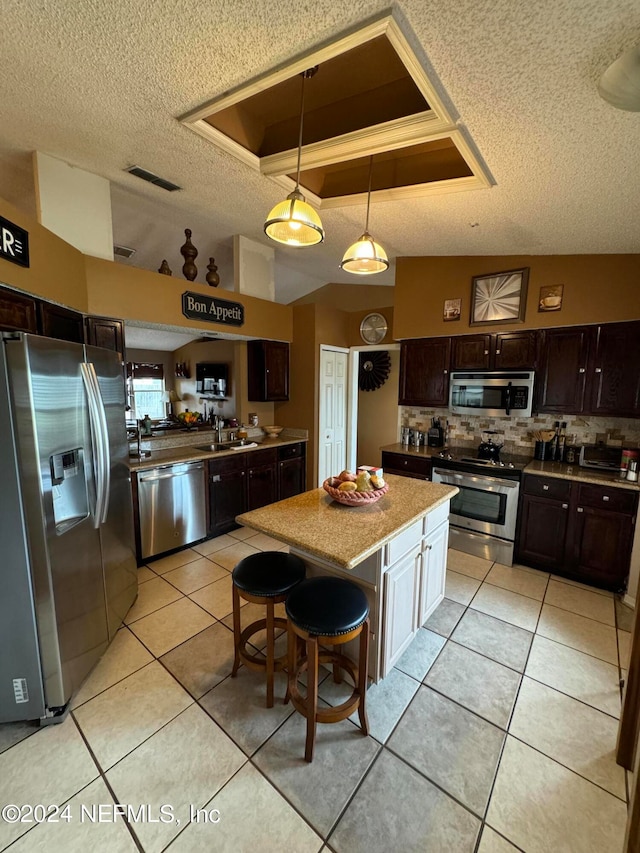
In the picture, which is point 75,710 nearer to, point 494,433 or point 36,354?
point 36,354

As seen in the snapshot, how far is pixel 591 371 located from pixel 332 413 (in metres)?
2.96

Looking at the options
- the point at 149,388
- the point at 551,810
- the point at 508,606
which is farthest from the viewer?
the point at 149,388

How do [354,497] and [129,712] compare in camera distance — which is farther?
[354,497]

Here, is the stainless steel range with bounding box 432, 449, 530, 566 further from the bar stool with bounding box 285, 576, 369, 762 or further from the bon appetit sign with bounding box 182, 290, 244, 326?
the bon appetit sign with bounding box 182, 290, 244, 326

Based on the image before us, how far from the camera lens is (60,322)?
2486 mm

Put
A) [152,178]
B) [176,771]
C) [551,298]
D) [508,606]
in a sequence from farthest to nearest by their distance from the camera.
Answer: [551,298]
[508,606]
[152,178]
[176,771]

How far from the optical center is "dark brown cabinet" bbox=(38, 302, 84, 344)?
228 cm

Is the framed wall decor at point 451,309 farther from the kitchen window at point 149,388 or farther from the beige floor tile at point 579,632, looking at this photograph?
the kitchen window at point 149,388

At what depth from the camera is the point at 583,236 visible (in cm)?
254

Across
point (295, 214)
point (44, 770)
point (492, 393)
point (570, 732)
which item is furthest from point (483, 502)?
point (44, 770)

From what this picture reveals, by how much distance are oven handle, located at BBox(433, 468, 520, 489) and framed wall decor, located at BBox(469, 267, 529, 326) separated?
1524 millimetres

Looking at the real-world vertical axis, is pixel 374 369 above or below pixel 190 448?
above

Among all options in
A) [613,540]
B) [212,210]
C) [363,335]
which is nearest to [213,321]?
[212,210]

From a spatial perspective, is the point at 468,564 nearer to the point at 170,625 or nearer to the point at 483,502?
the point at 483,502
